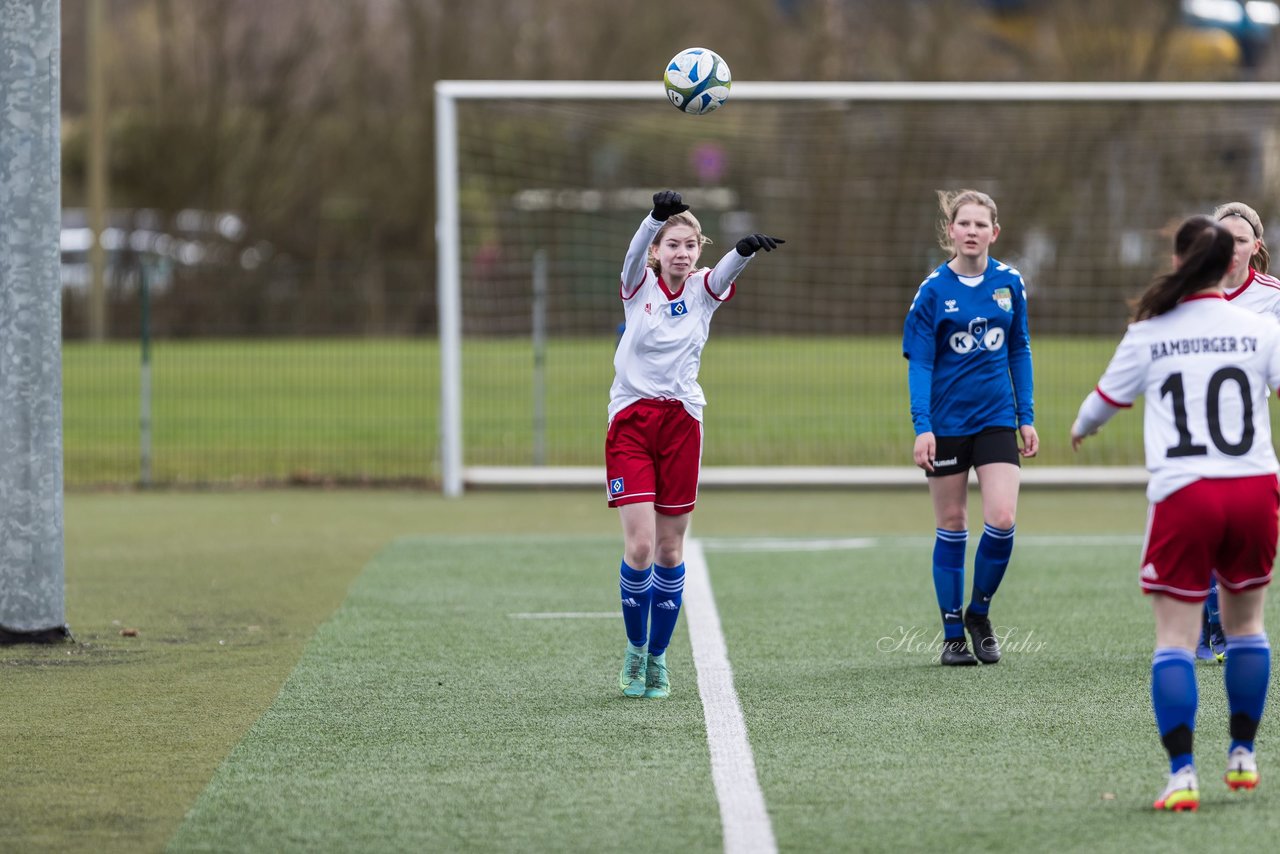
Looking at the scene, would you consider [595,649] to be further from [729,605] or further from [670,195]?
[670,195]

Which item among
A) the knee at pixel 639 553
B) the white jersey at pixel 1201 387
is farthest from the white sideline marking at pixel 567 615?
the white jersey at pixel 1201 387

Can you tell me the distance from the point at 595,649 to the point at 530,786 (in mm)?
2510

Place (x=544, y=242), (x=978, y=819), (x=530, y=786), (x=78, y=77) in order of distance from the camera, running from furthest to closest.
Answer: (x=78, y=77)
(x=544, y=242)
(x=530, y=786)
(x=978, y=819)

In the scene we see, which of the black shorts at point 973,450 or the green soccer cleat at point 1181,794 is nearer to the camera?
the green soccer cleat at point 1181,794

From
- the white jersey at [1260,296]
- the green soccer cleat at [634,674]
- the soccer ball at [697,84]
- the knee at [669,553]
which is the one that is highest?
the soccer ball at [697,84]

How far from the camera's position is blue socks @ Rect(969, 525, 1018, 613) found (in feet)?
23.9

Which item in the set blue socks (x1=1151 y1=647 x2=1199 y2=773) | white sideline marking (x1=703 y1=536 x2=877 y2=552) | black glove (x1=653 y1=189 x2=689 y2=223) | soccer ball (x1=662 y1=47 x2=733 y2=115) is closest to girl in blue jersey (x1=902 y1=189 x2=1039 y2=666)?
soccer ball (x1=662 y1=47 x2=733 y2=115)

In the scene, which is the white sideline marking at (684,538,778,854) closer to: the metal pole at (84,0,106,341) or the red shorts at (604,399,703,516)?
the red shorts at (604,399,703,516)

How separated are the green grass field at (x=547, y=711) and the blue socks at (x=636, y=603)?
283 mm

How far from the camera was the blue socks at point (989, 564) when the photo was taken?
7.29m

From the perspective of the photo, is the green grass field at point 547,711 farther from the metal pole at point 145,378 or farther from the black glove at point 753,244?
the metal pole at point 145,378

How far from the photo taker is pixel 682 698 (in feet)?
22.0

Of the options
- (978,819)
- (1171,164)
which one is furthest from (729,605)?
(1171,164)

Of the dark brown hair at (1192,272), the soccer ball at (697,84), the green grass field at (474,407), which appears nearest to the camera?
the dark brown hair at (1192,272)
